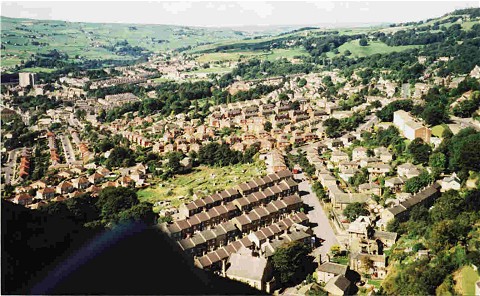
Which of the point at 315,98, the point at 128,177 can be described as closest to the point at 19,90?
the point at 315,98

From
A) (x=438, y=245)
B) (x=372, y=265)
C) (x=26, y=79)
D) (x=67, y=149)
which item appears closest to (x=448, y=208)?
(x=438, y=245)

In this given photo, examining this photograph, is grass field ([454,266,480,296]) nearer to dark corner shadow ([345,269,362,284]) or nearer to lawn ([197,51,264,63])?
dark corner shadow ([345,269,362,284])

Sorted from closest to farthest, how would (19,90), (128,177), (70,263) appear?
1. (70,263)
2. (128,177)
3. (19,90)

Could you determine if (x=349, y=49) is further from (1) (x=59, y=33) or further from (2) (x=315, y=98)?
(1) (x=59, y=33)

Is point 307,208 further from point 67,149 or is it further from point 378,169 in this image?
point 67,149

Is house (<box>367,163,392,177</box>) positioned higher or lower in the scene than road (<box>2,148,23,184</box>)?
higher

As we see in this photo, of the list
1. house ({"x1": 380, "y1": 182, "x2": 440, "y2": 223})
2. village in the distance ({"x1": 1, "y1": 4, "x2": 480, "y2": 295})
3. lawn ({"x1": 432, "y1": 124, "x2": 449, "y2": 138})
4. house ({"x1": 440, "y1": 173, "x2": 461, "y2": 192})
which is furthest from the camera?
lawn ({"x1": 432, "y1": 124, "x2": 449, "y2": 138})

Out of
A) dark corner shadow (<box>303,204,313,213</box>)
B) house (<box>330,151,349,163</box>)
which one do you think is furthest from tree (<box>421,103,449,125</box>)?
dark corner shadow (<box>303,204,313,213</box>)
